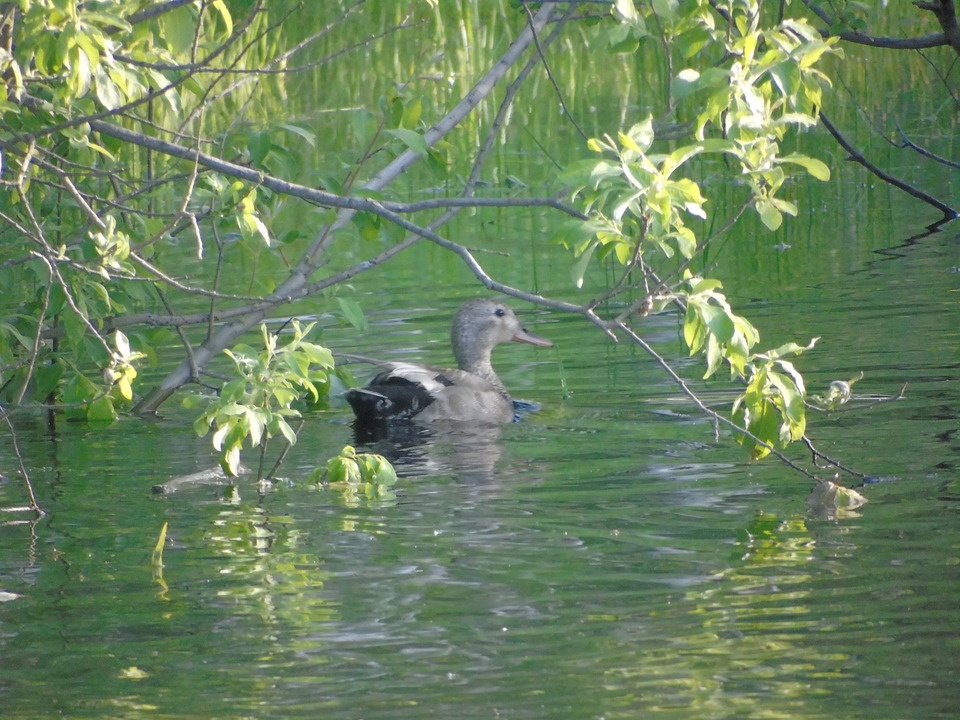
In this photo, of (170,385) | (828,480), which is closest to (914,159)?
(170,385)

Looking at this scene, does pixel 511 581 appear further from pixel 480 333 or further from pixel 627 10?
pixel 480 333

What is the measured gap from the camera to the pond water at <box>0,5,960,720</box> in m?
3.88

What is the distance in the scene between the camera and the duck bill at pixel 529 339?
9.35 metres

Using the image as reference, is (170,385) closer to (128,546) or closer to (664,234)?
(128,546)

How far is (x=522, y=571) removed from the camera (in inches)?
193

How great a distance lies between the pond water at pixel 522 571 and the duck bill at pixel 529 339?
2.94 feet

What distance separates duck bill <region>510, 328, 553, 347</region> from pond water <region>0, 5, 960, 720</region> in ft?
2.94

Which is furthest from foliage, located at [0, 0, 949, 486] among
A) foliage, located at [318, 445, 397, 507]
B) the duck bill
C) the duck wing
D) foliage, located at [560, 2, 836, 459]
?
the duck wing

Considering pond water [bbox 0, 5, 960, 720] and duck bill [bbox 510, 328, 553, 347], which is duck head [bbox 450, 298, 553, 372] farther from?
pond water [bbox 0, 5, 960, 720]

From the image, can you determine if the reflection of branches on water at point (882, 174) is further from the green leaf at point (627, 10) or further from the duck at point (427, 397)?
the green leaf at point (627, 10)

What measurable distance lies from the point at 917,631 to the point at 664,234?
1232mm

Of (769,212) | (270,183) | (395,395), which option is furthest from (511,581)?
(395,395)

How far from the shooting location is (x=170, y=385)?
8.02m

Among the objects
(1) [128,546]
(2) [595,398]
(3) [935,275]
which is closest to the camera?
(1) [128,546]
